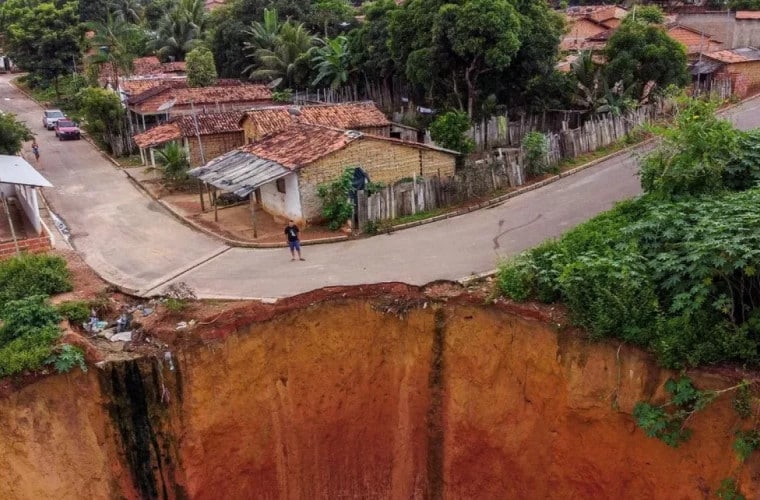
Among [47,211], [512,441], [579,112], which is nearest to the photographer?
[512,441]

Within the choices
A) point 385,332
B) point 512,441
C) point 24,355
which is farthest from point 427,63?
point 24,355

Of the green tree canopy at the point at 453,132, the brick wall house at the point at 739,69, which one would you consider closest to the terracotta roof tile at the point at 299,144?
the green tree canopy at the point at 453,132

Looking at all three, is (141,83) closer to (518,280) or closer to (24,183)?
(24,183)

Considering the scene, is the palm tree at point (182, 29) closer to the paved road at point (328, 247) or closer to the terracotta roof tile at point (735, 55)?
the paved road at point (328, 247)

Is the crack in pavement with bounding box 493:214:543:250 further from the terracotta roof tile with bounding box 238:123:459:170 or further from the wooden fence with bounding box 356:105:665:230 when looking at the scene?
the terracotta roof tile with bounding box 238:123:459:170

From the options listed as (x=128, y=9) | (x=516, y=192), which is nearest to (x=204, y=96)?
(x=516, y=192)

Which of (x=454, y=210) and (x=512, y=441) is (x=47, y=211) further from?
(x=512, y=441)
